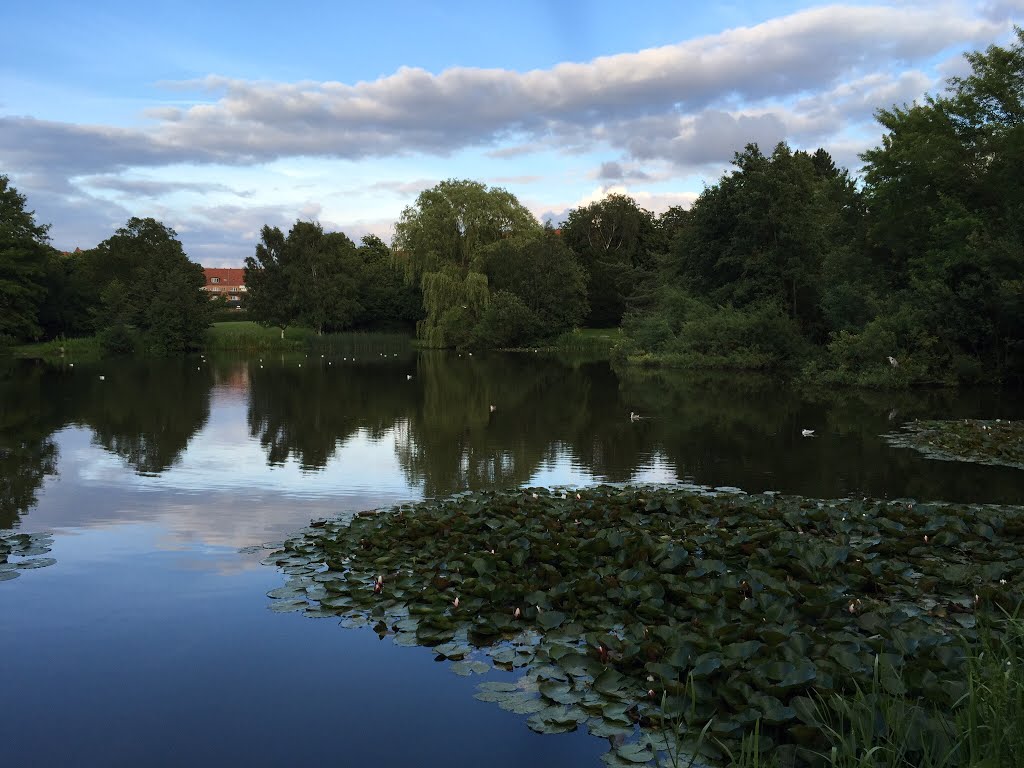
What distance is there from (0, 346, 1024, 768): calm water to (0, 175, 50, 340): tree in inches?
1007

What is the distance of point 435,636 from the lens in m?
6.94

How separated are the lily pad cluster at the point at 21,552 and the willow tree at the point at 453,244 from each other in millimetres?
51881

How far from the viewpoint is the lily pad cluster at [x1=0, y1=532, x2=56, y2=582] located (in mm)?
9040

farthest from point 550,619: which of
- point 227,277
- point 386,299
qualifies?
point 227,277

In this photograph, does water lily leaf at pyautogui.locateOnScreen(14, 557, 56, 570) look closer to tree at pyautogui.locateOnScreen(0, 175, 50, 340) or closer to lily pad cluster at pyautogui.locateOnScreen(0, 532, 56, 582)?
lily pad cluster at pyautogui.locateOnScreen(0, 532, 56, 582)

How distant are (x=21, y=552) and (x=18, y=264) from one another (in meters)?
54.5

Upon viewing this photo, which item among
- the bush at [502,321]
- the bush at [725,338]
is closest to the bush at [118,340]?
the bush at [502,321]

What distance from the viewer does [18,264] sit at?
55.5 metres

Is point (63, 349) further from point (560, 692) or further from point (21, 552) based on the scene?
point (560, 692)

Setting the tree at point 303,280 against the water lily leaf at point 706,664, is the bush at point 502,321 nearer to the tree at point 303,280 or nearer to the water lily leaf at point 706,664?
the tree at point 303,280

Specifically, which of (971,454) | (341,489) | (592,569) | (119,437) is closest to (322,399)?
(119,437)

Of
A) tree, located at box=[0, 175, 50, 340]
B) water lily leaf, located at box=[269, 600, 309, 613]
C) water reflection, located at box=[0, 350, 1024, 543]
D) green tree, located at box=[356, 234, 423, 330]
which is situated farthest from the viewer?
green tree, located at box=[356, 234, 423, 330]

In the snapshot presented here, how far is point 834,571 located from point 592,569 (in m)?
2.21

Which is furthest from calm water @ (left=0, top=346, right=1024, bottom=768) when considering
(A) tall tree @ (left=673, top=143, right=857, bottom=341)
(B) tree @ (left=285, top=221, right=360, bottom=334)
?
(B) tree @ (left=285, top=221, right=360, bottom=334)
